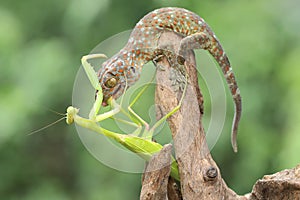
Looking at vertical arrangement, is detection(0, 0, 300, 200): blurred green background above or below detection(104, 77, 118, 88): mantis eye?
below

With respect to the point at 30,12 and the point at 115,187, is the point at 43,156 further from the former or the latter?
the point at 30,12

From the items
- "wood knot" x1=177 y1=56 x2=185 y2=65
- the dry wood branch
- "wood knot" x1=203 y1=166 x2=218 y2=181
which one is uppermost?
"wood knot" x1=177 y1=56 x2=185 y2=65

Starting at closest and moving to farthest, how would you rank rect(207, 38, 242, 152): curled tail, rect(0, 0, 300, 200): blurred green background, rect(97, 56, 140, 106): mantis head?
1. rect(97, 56, 140, 106): mantis head
2. rect(207, 38, 242, 152): curled tail
3. rect(0, 0, 300, 200): blurred green background

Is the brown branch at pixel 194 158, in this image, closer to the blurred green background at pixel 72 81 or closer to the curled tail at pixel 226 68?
the curled tail at pixel 226 68

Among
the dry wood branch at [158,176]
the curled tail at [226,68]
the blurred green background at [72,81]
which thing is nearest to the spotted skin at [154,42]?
the curled tail at [226,68]

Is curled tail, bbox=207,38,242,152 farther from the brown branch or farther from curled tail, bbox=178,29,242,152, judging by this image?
the brown branch

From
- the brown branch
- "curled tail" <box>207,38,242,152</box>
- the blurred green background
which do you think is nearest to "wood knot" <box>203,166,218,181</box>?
the brown branch

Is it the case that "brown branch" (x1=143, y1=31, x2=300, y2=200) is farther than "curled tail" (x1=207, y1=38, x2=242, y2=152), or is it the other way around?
"curled tail" (x1=207, y1=38, x2=242, y2=152)
